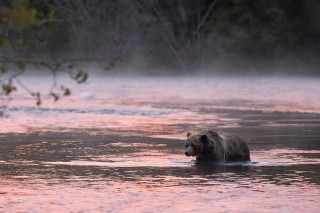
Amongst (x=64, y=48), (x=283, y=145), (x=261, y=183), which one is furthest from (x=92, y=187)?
(x=64, y=48)

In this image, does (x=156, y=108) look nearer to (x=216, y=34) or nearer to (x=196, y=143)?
(x=196, y=143)

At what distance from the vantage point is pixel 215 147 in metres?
14.6

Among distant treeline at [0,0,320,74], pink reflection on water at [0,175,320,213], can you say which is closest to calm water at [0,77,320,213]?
pink reflection on water at [0,175,320,213]

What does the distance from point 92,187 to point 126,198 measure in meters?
Answer: 0.94

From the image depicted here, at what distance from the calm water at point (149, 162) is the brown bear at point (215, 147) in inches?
9.4

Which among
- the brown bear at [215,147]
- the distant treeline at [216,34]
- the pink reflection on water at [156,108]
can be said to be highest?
the distant treeline at [216,34]

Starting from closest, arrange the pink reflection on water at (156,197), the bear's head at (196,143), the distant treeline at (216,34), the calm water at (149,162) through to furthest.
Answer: the pink reflection on water at (156,197) < the calm water at (149,162) < the bear's head at (196,143) < the distant treeline at (216,34)

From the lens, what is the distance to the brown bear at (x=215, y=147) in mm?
14359

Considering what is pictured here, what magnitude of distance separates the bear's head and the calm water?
0.21 metres

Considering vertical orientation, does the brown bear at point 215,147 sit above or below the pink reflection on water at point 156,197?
above

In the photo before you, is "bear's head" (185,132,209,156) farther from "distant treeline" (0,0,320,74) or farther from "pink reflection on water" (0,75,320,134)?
"distant treeline" (0,0,320,74)

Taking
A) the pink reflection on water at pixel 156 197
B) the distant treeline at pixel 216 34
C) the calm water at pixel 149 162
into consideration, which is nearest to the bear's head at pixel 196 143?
the calm water at pixel 149 162

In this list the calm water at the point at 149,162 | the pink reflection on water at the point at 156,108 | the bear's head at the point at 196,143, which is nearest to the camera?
the calm water at the point at 149,162

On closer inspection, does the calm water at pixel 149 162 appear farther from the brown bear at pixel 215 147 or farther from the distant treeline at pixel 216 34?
the distant treeline at pixel 216 34
